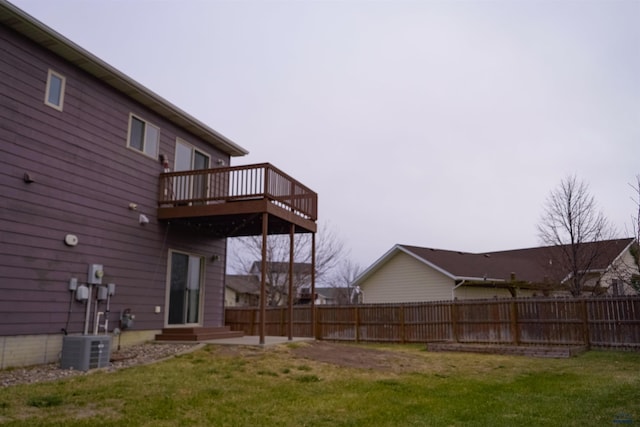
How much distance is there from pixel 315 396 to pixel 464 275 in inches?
645

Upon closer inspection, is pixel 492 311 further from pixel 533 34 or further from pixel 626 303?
pixel 533 34

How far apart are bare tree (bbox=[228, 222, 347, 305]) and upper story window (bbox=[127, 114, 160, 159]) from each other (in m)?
17.3

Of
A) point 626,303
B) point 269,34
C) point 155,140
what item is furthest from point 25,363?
point 626,303

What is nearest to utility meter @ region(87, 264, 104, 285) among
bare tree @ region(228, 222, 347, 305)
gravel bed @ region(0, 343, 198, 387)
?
gravel bed @ region(0, 343, 198, 387)

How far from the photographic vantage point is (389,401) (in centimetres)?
639

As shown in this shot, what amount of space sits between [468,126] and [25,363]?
15.5 m

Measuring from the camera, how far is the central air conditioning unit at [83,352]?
833 cm

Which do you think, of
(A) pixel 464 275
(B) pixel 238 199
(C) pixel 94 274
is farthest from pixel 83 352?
(A) pixel 464 275

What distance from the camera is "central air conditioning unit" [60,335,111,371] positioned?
8328 millimetres

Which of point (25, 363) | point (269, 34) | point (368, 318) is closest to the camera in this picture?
point (25, 363)

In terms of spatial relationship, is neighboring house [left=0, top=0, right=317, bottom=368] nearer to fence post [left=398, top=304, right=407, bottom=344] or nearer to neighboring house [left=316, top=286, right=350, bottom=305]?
fence post [left=398, top=304, right=407, bottom=344]

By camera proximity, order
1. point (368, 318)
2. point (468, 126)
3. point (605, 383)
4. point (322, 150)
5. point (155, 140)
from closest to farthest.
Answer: point (605, 383)
point (155, 140)
point (368, 318)
point (468, 126)
point (322, 150)

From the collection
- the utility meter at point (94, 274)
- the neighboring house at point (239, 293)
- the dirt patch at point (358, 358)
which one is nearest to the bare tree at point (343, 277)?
the neighboring house at point (239, 293)

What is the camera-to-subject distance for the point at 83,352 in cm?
833
